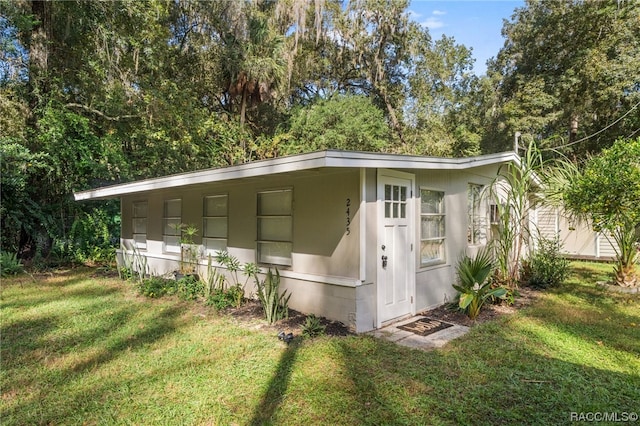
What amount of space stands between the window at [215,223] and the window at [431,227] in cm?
349

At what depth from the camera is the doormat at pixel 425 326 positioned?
4738 millimetres

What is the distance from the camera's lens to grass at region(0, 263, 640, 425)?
9.46ft

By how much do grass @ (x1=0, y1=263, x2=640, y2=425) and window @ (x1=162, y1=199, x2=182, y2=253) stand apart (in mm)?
2731

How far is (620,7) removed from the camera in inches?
479

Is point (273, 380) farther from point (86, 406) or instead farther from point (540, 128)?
point (540, 128)

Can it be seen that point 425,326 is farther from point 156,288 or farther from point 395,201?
point 156,288

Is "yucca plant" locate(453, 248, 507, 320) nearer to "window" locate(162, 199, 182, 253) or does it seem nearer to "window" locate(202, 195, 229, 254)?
"window" locate(202, 195, 229, 254)

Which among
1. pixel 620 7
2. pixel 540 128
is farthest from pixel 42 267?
pixel 620 7

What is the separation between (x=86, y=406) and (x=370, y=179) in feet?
12.0

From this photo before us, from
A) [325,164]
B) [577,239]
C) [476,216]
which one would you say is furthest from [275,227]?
[577,239]

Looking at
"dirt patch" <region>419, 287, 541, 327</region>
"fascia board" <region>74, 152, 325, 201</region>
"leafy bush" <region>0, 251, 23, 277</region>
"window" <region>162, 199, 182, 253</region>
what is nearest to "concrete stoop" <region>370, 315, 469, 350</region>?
"dirt patch" <region>419, 287, 541, 327</region>

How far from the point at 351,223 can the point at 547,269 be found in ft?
16.9

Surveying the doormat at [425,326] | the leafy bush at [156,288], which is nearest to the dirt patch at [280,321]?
the doormat at [425,326]

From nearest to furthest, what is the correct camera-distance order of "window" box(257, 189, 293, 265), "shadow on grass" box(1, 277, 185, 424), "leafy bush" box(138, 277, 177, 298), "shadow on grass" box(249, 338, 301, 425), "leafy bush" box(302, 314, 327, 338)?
"shadow on grass" box(249, 338, 301, 425)
"shadow on grass" box(1, 277, 185, 424)
"leafy bush" box(302, 314, 327, 338)
"window" box(257, 189, 293, 265)
"leafy bush" box(138, 277, 177, 298)
